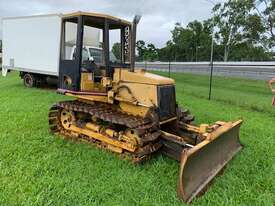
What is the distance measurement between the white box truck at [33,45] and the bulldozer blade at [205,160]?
7997 mm

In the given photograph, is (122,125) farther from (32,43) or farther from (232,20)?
(232,20)

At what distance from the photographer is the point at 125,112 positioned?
5477 mm

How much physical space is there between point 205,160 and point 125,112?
1741 mm

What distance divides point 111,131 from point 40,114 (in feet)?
11.0

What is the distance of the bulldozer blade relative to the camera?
3.79 metres

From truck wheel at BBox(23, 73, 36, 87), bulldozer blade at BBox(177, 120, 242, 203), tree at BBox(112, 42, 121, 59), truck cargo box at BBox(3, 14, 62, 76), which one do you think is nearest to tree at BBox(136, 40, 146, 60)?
tree at BBox(112, 42, 121, 59)

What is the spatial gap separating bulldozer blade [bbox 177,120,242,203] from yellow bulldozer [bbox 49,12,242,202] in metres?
0.02

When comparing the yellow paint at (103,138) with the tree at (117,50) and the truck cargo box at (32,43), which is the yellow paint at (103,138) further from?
the truck cargo box at (32,43)

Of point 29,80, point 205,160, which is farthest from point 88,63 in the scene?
point 29,80

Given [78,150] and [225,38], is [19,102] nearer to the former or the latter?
[78,150]

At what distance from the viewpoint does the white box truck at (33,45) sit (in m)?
13.2

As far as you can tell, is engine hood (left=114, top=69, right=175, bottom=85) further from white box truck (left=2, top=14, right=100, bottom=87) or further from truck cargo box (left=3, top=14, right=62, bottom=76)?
truck cargo box (left=3, top=14, right=62, bottom=76)

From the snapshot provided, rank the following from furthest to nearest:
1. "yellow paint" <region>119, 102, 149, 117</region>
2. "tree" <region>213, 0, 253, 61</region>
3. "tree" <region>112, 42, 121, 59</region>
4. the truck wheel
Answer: "tree" <region>213, 0, 253, 61</region> → the truck wheel → "tree" <region>112, 42, 121, 59</region> → "yellow paint" <region>119, 102, 149, 117</region>

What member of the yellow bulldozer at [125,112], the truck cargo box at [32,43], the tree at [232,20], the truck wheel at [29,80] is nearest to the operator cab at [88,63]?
the yellow bulldozer at [125,112]
